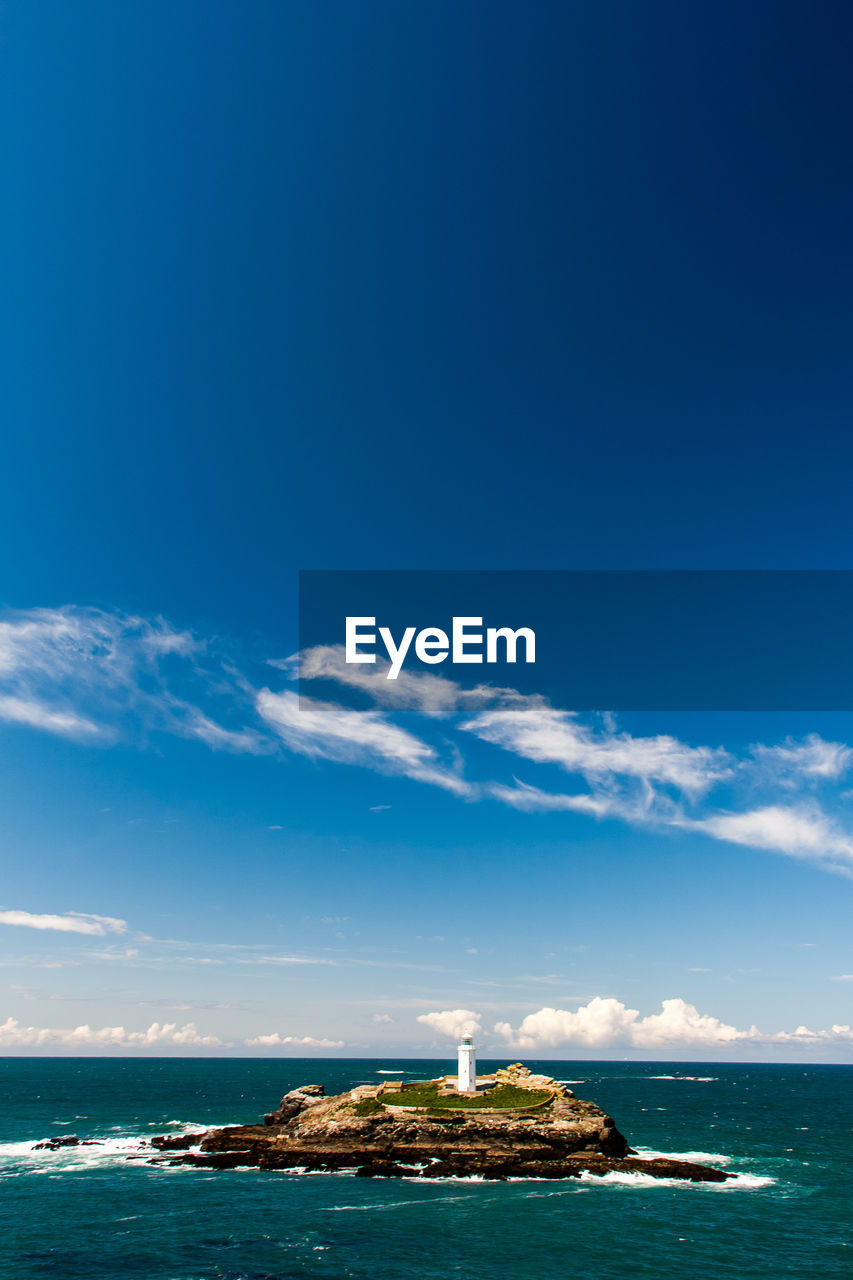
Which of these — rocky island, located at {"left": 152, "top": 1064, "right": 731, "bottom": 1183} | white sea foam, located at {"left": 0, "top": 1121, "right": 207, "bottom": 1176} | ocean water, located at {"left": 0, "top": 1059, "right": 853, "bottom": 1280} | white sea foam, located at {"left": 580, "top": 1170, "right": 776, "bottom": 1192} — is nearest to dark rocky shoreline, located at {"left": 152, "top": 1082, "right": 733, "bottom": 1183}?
rocky island, located at {"left": 152, "top": 1064, "right": 731, "bottom": 1183}

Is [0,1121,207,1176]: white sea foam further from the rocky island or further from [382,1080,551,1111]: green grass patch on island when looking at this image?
[382,1080,551,1111]: green grass patch on island

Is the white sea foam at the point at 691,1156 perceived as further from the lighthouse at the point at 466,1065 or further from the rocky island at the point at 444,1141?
the lighthouse at the point at 466,1065

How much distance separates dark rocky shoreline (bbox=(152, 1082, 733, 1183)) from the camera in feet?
215

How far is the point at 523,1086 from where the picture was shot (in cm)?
8150

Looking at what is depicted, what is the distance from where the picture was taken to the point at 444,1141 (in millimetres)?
69938

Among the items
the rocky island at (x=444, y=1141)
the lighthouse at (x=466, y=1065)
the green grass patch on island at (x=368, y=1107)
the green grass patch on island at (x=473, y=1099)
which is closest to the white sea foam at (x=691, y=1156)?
the rocky island at (x=444, y=1141)

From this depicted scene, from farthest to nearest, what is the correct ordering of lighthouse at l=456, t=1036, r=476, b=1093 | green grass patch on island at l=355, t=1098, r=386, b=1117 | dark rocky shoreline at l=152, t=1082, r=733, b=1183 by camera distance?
lighthouse at l=456, t=1036, r=476, b=1093 → green grass patch on island at l=355, t=1098, r=386, b=1117 → dark rocky shoreline at l=152, t=1082, r=733, b=1183

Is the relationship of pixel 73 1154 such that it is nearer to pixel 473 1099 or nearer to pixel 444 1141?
pixel 444 1141

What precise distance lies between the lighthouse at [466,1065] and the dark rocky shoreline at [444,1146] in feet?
28.5

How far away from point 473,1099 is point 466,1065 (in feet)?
22.8

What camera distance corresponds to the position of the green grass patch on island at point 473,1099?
74.3 metres

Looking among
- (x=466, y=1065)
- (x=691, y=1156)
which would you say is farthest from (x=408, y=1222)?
(x=691, y=1156)

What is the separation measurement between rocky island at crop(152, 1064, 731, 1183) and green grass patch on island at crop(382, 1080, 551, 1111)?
0.10 m

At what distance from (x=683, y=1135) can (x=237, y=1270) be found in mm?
73183
